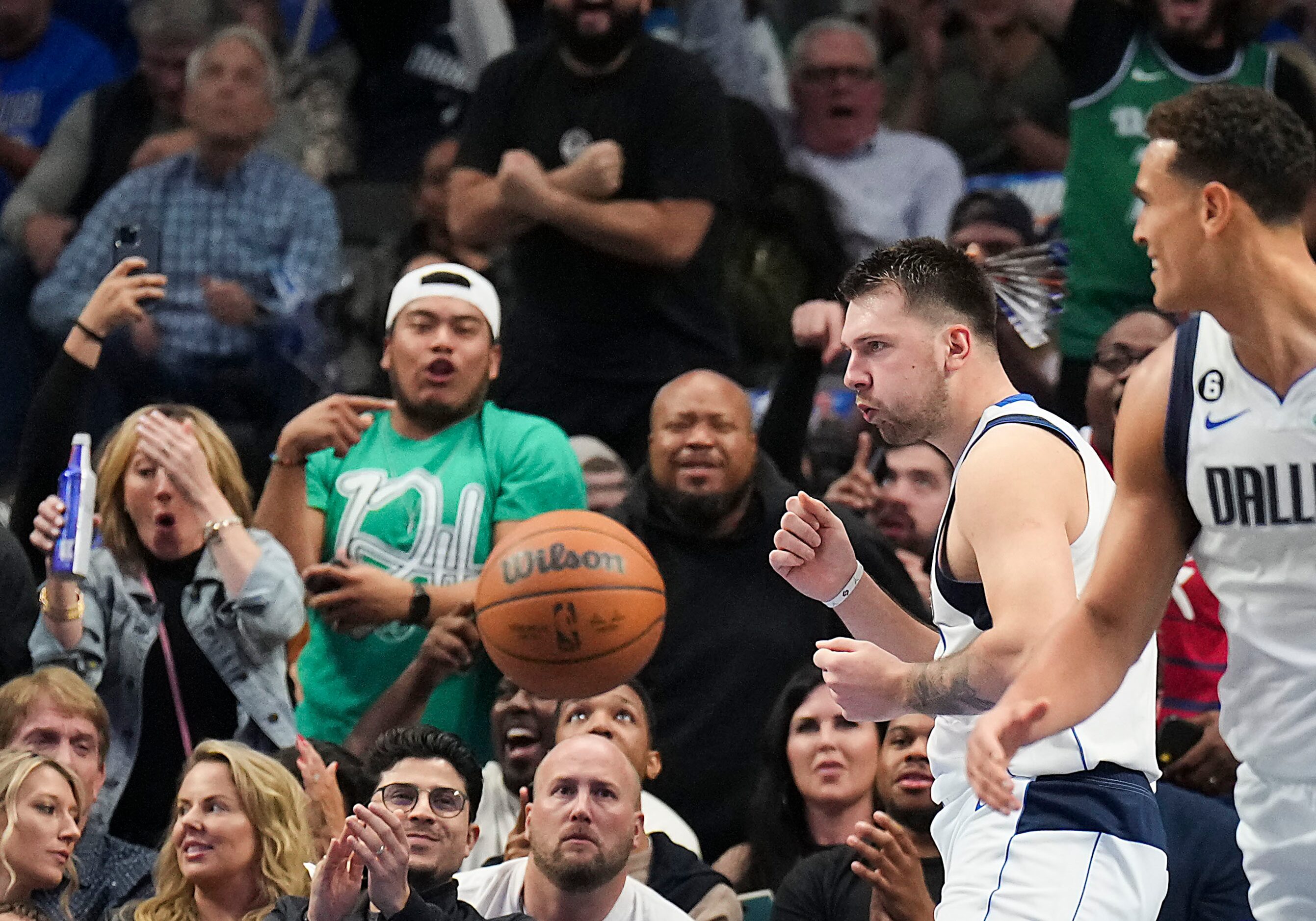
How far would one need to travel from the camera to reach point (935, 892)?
5.52 m

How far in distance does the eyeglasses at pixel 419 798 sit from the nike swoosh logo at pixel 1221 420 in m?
2.68

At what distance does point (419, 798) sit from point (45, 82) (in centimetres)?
541

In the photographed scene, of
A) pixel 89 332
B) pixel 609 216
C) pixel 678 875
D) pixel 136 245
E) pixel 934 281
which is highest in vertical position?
pixel 609 216

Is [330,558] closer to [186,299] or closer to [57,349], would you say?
[186,299]

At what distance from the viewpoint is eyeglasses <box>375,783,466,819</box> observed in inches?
215

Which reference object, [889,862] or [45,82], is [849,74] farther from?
[889,862]

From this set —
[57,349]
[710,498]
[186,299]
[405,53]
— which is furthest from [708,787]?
[405,53]

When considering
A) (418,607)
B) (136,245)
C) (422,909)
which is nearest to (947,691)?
(422,909)

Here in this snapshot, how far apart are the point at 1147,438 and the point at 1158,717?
295 cm

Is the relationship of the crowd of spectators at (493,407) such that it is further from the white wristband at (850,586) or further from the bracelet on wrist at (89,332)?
the white wristband at (850,586)

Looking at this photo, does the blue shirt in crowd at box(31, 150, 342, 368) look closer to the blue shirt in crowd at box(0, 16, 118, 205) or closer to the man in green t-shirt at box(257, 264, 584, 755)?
the man in green t-shirt at box(257, 264, 584, 755)

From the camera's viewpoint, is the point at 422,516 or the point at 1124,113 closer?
the point at 422,516

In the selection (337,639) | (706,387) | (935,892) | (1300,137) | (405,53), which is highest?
(405,53)

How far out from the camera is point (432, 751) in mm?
5602
